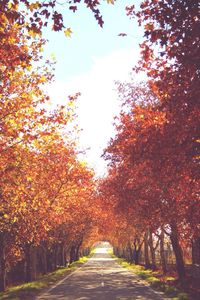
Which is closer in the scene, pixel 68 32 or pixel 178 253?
pixel 68 32

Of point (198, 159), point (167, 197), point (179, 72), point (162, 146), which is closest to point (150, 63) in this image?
point (179, 72)

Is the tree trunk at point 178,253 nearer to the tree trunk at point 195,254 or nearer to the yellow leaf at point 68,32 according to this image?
the tree trunk at point 195,254

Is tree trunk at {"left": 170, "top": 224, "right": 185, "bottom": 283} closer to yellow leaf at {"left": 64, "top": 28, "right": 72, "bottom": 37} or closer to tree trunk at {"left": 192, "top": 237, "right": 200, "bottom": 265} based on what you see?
tree trunk at {"left": 192, "top": 237, "right": 200, "bottom": 265}

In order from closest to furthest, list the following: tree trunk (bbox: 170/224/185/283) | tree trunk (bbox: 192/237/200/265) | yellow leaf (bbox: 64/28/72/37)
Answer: yellow leaf (bbox: 64/28/72/37) → tree trunk (bbox: 170/224/185/283) → tree trunk (bbox: 192/237/200/265)

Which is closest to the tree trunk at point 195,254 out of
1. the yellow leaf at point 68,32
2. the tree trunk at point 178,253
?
the tree trunk at point 178,253

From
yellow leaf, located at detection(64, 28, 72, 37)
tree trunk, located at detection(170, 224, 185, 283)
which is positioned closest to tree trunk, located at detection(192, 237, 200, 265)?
tree trunk, located at detection(170, 224, 185, 283)

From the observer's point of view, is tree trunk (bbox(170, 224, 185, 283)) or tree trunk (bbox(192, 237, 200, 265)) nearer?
tree trunk (bbox(170, 224, 185, 283))

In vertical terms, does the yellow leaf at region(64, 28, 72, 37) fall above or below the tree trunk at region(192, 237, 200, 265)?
above

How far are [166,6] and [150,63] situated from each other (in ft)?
8.83

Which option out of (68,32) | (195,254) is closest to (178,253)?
(195,254)

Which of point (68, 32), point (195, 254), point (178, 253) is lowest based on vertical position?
point (195, 254)

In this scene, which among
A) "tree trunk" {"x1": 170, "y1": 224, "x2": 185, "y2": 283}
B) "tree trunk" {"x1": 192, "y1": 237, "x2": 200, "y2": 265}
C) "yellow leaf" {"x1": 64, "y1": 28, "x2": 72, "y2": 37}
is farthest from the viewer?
"tree trunk" {"x1": 192, "y1": 237, "x2": 200, "y2": 265}

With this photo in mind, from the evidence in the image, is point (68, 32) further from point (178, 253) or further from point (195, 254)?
point (195, 254)

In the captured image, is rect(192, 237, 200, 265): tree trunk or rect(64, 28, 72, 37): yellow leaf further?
rect(192, 237, 200, 265): tree trunk
